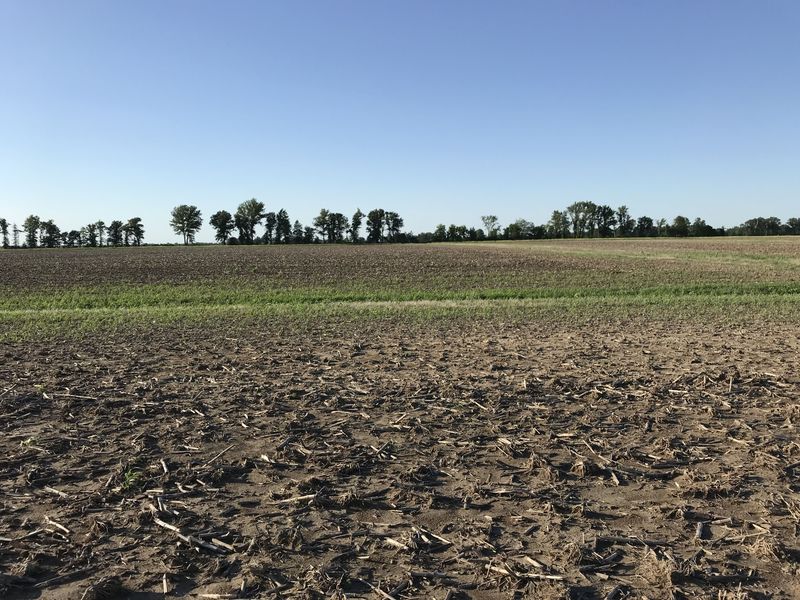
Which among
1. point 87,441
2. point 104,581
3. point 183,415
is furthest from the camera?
point 183,415

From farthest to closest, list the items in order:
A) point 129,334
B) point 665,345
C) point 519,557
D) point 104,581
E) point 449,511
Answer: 1. point 129,334
2. point 665,345
3. point 449,511
4. point 519,557
5. point 104,581

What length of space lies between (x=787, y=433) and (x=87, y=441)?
8.44 meters

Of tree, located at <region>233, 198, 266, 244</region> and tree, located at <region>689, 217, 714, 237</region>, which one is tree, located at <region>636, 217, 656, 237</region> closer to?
tree, located at <region>689, 217, 714, 237</region>

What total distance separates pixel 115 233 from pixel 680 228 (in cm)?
15030

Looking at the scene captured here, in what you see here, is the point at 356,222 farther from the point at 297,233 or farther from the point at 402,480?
the point at 402,480

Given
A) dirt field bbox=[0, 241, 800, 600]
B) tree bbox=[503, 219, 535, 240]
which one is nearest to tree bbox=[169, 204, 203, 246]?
tree bbox=[503, 219, 535, 240]

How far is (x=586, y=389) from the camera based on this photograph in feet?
28.8

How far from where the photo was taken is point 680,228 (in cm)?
13650

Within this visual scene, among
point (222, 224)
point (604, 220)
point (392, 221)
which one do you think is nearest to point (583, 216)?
point (604, 220)

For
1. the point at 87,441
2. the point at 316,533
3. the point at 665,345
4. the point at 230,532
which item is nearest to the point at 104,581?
the point at 230,532

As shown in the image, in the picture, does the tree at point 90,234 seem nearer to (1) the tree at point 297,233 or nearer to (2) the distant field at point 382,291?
(1) the tree at point 297,233

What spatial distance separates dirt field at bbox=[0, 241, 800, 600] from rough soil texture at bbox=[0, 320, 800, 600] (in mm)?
22

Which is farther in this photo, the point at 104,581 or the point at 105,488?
the point at 105,488

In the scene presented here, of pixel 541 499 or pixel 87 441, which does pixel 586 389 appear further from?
pixel 87 441
